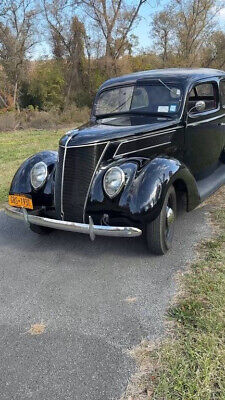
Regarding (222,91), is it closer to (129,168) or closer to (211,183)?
(211,183)

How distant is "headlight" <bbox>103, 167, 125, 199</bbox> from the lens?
314 centimetres

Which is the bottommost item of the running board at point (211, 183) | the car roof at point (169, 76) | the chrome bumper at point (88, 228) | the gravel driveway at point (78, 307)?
the gravel driveway at point (78, 307)

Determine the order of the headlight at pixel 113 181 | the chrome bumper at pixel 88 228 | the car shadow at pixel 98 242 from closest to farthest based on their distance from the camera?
the chrome bumper at pixel 88 228, the headlight at pixel 113 181, the car shadow at pixel 98 242

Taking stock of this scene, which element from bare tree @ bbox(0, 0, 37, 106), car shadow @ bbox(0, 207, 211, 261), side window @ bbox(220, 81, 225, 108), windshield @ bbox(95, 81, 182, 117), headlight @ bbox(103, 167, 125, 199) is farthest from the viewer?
bare tree @ bbox(0, 0, 37, 106)

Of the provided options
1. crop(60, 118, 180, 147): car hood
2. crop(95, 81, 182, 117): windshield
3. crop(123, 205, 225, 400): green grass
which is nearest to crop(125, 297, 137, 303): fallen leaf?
crop(123, 205, 225, 400): green grass

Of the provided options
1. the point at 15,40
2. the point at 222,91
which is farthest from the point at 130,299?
the point at 15,40

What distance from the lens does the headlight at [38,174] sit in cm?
365

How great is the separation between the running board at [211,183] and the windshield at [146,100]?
41.1 inches

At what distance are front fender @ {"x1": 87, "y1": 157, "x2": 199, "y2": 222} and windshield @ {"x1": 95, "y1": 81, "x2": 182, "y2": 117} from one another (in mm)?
1066

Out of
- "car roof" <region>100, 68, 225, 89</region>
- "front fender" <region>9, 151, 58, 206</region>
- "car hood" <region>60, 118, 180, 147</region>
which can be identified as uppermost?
"car roof" <region>100, 68, 225, 89</region>

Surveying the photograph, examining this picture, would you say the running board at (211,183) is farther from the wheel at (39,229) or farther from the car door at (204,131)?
the wheel at (39,229)

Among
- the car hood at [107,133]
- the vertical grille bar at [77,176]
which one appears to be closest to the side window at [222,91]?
the car hood at [107,133]

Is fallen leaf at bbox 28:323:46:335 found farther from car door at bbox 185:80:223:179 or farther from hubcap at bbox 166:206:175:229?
car door at bbox 185:80:223:179

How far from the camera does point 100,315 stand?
2629 millimetres
